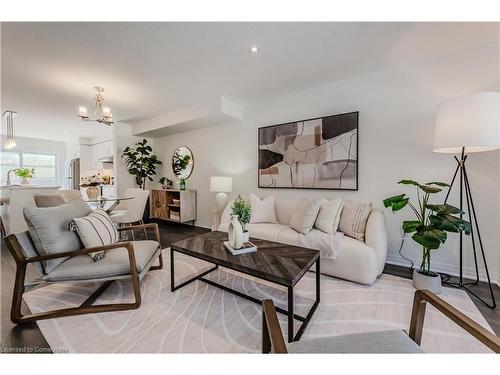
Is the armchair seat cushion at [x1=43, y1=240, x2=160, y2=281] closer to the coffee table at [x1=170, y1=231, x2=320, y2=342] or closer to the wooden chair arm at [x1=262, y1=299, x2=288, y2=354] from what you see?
the coffee table at [x1=170, y1=231, x2=320, y2=342]

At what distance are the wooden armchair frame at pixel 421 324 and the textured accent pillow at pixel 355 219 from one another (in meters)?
1.37

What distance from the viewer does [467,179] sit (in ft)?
6.84

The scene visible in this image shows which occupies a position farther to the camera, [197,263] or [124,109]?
[124,109]

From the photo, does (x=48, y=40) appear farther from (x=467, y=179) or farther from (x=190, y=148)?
(x=467, y=179)

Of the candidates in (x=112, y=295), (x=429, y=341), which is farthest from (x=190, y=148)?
(x=429, y=341)

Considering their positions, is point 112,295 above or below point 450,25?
below

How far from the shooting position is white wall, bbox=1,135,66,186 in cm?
636

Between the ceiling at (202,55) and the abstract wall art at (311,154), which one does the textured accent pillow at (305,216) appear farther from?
the ceiling at (202,55)

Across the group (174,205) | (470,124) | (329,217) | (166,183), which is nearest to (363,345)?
(329,217)

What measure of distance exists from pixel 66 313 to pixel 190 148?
3519 millimetres

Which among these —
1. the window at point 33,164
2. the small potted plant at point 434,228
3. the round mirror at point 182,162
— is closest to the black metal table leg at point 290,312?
the small potted plant at point 434,228

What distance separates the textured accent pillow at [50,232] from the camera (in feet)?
5.08

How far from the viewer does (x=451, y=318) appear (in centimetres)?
76
